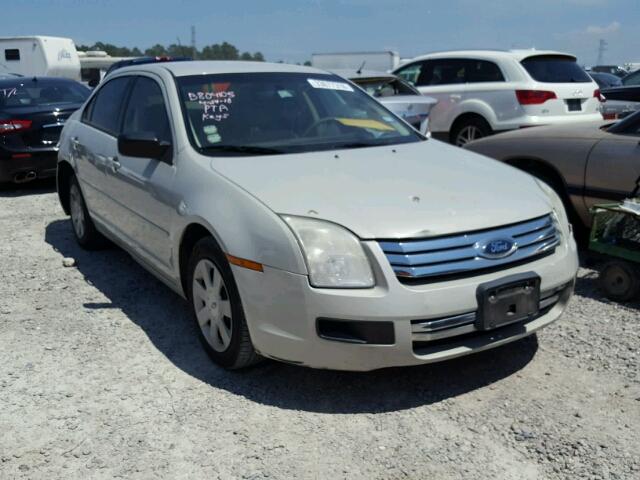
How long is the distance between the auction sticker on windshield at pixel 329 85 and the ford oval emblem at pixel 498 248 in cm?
199

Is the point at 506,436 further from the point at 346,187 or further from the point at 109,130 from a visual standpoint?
the point at 109,130

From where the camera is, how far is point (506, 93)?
915 centimetres

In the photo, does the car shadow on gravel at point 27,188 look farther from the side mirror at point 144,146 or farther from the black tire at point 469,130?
the black tire at point 469,130

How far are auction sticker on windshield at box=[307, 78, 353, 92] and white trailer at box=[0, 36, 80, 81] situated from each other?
1921 cm

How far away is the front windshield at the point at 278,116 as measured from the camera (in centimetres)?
398

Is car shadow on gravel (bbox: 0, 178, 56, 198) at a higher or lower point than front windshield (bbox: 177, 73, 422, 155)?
lower

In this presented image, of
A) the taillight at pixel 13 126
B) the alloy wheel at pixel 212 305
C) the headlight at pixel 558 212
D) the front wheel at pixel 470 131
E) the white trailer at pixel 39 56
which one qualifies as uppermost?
the white trailer at pixel 39 56

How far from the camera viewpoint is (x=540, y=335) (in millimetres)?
3994

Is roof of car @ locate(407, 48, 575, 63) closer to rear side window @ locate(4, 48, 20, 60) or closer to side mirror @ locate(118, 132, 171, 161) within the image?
side mirror @ locate(118, 132, 171, 161)

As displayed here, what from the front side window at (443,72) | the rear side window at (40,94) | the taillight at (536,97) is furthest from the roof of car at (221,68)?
the front side window at (443,72)

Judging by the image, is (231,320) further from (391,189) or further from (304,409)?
(391,189)

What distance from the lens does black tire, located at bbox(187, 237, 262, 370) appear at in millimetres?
3295

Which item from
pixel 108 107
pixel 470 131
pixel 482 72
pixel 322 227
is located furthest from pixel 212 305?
pixel 482 72

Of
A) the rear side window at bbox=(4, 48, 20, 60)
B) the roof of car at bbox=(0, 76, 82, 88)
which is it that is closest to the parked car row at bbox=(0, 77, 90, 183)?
the roof of car at bbox=(0, 76, 82, 88)
